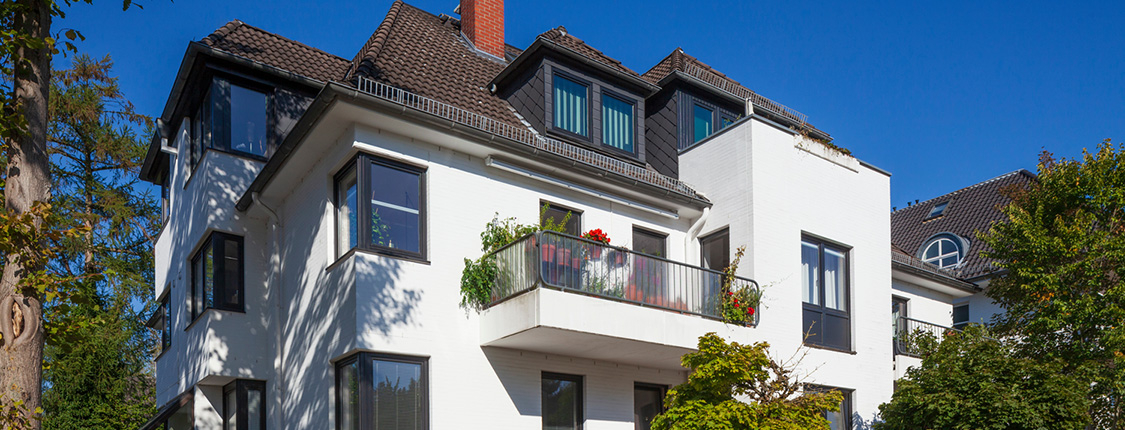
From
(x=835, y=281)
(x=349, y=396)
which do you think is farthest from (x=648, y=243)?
(x=349, y=396)

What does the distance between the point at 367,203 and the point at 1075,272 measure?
11731 millimetres

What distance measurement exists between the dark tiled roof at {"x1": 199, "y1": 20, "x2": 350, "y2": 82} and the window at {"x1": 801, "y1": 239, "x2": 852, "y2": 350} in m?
8.87

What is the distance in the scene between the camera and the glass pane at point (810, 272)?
14.6m

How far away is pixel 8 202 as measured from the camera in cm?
773

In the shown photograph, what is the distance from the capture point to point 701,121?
57.0 feet

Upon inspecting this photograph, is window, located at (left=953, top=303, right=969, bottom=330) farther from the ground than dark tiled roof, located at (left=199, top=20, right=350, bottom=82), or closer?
closer

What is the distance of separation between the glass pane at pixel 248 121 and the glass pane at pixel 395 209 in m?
4.21

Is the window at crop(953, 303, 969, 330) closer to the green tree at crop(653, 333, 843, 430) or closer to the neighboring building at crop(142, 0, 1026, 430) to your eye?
the neighboring building at crop(142, 0, 1026, 430)

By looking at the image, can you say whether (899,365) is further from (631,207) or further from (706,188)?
(631,207)

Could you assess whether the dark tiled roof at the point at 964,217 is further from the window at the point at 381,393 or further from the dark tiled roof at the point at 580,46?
the window at the point at 381,393

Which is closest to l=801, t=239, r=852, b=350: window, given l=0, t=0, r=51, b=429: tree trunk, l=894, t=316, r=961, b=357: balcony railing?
l=894, t=316, r=961, b=357: balcony railing

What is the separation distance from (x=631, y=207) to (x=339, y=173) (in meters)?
4.78

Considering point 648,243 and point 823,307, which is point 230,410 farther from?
point 823,307

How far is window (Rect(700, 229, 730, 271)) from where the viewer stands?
47.5 ft
